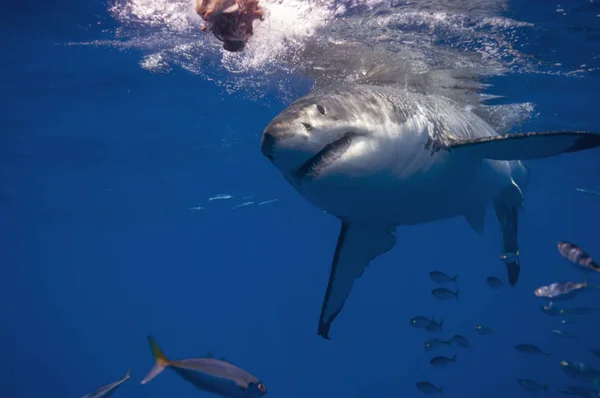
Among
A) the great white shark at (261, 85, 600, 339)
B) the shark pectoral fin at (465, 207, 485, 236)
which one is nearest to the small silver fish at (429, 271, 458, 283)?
the shark pectoral fin at (465, 207, 485, 236)

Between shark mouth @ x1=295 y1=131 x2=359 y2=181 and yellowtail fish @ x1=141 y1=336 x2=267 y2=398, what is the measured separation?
3294 millimetres

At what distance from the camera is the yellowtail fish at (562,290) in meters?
7.41

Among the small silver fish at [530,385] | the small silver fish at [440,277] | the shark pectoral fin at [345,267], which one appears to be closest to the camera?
the shark pectoral fin at [345,267]

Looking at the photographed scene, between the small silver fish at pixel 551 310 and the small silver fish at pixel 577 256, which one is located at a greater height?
the small silver fish at pixel 577 256

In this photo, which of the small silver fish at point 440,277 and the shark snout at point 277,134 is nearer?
the shark snout at point 277,134

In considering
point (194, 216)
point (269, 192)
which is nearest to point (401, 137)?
point (269, 192)

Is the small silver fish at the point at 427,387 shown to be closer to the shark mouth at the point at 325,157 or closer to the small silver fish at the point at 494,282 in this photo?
the small silver fish at the point at 494,282

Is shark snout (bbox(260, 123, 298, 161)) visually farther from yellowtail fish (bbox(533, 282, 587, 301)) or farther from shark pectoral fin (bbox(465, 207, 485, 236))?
yellowtail fish (bbox(533, 282, 587, 301))

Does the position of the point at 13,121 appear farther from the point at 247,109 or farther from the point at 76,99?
the point at 247,109

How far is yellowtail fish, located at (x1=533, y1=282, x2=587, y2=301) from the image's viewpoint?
7407 millimetres

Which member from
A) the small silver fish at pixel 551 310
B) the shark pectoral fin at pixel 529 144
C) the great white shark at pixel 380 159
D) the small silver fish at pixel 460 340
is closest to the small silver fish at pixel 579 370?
the small silver fish at pixel 551 310

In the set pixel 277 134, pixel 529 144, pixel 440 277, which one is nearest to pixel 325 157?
pixel 277 134

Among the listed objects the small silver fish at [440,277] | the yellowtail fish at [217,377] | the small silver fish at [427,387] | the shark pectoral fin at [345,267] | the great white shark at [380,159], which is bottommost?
the small silver fish at [427,387]

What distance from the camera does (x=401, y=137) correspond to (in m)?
3.62
